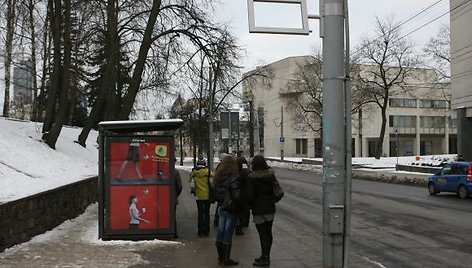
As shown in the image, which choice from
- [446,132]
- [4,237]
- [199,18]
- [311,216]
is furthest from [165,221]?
[446,132]

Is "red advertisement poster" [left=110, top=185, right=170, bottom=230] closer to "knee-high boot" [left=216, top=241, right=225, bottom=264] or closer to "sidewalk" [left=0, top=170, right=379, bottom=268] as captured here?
"sidewalk" [left=0, top=170, right=379, bottom=268]

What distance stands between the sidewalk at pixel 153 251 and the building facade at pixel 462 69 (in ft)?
116

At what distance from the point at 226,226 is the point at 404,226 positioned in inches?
260

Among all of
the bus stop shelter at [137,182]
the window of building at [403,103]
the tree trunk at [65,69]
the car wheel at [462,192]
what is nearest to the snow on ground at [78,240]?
the bus stop shelter at [137,182]

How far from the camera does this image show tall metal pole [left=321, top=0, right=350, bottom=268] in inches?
237

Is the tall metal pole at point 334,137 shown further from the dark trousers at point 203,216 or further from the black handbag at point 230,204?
the dark trousers at point 203,216

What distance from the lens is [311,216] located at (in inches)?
648

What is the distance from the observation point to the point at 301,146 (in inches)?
4535

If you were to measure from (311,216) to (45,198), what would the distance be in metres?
8.02

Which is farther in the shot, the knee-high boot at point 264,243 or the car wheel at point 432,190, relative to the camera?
the car wheel at point 432,190

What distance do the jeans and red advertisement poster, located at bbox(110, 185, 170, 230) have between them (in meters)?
2.52

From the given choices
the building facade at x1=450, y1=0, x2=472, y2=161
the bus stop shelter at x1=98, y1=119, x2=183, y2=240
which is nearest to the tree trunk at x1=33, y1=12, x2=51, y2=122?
the bus stop shelter at x1=98, y1=119, x2=183, y2=240

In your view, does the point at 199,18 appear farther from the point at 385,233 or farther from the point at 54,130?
the point at 385,233

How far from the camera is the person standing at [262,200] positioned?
8711mm
